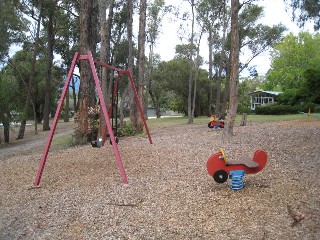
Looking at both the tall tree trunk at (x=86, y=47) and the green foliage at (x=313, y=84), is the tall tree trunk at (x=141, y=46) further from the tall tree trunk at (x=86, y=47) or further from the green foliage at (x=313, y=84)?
the green foliage at (x=313, y=84)

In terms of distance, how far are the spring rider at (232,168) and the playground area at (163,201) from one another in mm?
209

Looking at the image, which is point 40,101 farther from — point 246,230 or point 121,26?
point 246,230

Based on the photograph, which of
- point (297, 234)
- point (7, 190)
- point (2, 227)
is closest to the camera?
point (297, 234)

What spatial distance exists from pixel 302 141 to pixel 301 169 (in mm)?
3461

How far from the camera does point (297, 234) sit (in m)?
3.87

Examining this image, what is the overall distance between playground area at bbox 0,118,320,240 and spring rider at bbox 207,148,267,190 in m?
0.21

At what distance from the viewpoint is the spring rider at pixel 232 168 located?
5387 mm

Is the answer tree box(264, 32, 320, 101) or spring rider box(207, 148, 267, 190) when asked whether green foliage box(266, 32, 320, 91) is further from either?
spring rider box(207, 148, 267, 190)

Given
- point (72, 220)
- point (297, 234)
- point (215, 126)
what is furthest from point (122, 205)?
point (215, 126)

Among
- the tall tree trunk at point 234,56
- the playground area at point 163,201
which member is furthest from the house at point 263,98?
the playground area at point 163,201

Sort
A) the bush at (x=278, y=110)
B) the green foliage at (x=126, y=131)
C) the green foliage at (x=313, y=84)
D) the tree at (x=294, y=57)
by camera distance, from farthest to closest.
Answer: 1. the tree at (x=294, y=57)
2. the bush at (x=278, y=110)
3. the green foliage at (x=313, y=84)
4. the green foliage at (x=126, y=131)

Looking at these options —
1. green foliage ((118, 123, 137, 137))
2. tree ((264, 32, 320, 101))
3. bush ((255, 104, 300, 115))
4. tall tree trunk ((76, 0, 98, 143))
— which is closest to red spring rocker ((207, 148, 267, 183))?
tall tree trunk ((76, 0, 98, 143))

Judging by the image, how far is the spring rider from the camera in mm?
5387

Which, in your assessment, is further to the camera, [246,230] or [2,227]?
[2,227]
